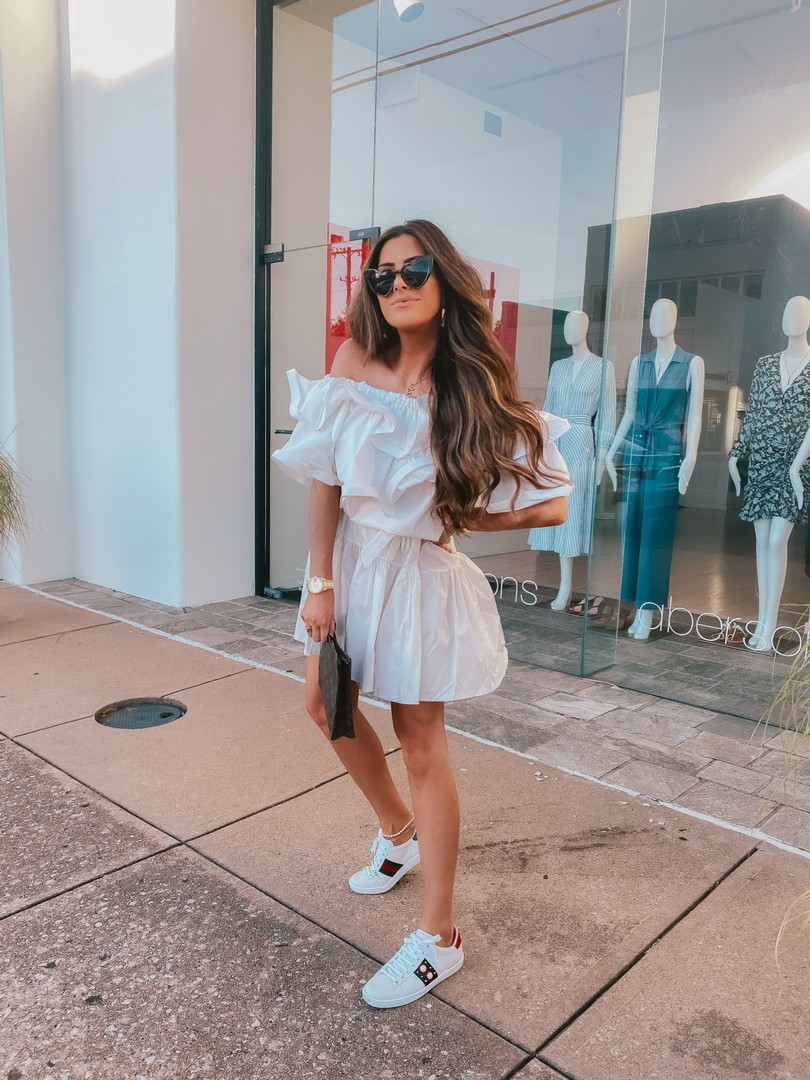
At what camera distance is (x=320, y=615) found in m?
1.92

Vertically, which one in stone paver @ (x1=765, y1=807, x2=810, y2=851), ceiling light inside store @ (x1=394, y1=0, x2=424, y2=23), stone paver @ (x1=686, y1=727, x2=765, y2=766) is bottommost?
stone paver @ (x1=686, y1=727, x2=765, y2=766)

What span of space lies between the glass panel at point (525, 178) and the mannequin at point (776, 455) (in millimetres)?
825

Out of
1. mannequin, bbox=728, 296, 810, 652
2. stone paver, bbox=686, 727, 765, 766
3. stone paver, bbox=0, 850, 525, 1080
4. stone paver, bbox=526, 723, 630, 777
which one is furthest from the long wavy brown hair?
mannequin, bbox=728, 296, 810, 652

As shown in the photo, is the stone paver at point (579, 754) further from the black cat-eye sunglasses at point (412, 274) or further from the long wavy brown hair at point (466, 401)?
the black cat-eye sunglasses at point (412, 274)

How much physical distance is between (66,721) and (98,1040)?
1960mm

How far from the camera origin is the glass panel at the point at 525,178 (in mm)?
4488

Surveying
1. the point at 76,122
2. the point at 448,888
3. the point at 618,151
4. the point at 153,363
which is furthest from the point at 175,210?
the point at 448,888

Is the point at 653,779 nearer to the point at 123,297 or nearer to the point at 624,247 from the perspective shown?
the point at 624,247

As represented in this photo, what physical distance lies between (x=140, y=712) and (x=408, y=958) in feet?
7.15

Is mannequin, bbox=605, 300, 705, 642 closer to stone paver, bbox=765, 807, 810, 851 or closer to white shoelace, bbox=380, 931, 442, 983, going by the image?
stone paver, bbox=765, 807, 810, 851

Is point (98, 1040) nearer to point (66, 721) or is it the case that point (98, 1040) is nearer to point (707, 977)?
point (707, 977)

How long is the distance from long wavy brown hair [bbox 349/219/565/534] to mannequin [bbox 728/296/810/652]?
2.51 meters

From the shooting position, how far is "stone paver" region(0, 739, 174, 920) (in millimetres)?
2334

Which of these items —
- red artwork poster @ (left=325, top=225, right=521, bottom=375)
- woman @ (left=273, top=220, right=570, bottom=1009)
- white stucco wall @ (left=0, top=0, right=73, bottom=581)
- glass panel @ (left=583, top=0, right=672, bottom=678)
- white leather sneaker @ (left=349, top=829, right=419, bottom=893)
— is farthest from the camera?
white stucco wall @ (left=0, top=0, right=73, bottom=581)
